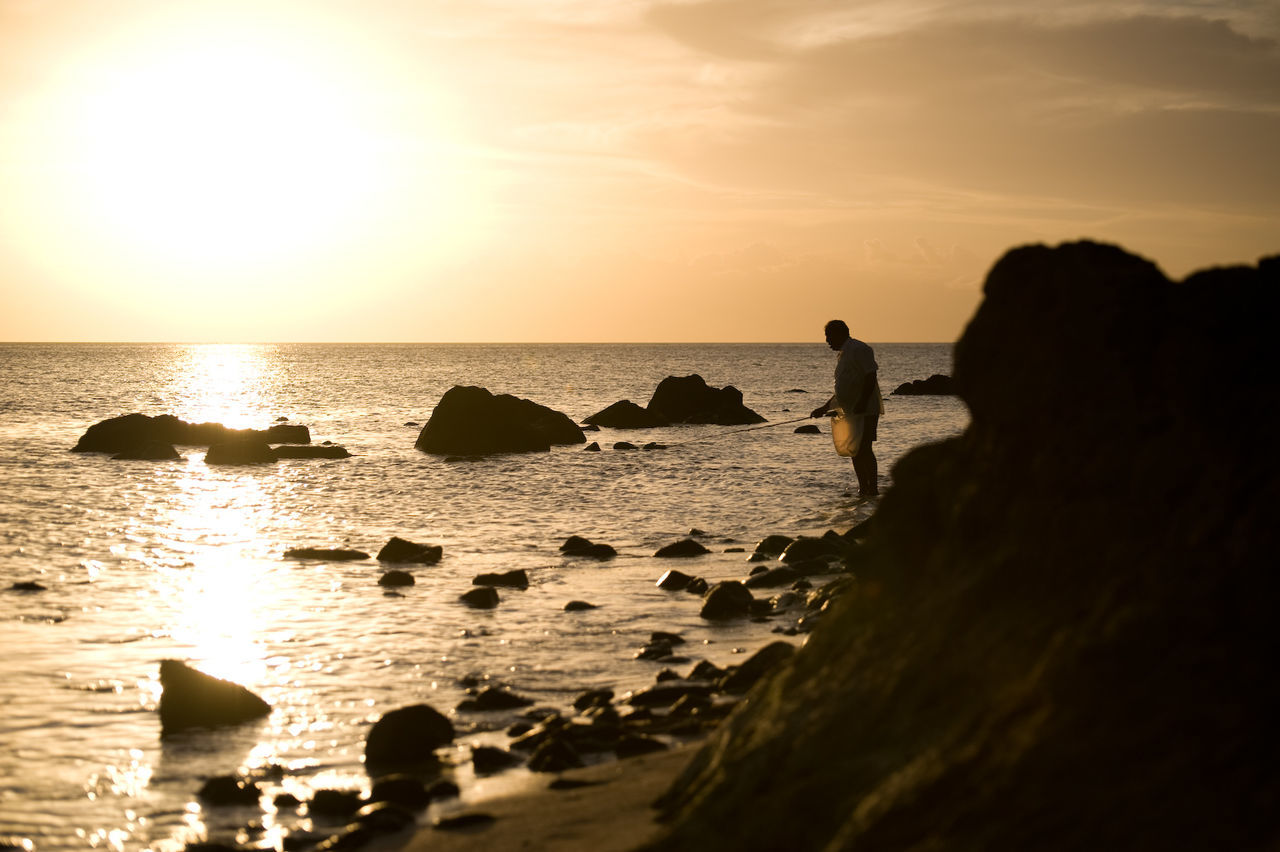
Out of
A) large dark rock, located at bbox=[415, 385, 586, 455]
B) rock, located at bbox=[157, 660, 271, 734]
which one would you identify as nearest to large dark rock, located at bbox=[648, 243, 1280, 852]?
rock, located at bbox=[157, 660, 271, 734]

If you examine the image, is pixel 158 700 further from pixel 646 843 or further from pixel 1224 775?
pixel 1224 775

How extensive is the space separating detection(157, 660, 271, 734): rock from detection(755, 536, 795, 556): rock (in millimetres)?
8197

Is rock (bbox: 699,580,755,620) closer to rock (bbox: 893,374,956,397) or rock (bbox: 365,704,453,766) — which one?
rock (bbox: 365,704,453,766)

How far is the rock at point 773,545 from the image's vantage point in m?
15.1

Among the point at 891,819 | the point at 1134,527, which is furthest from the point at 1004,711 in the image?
the point at 1134,527

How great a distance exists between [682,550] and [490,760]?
855 centimetres

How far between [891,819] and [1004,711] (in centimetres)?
55

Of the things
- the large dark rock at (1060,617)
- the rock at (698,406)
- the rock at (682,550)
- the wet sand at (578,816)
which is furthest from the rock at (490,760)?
the rock at (698,406)

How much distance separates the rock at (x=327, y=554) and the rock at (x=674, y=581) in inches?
199

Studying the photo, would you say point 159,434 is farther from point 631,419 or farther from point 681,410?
point 681,410

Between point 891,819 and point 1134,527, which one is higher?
point 1134,527

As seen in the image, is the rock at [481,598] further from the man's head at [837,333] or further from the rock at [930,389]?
the rock at [930,389]

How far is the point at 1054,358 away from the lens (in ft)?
15.6

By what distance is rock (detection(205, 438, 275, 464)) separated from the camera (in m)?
32.5
